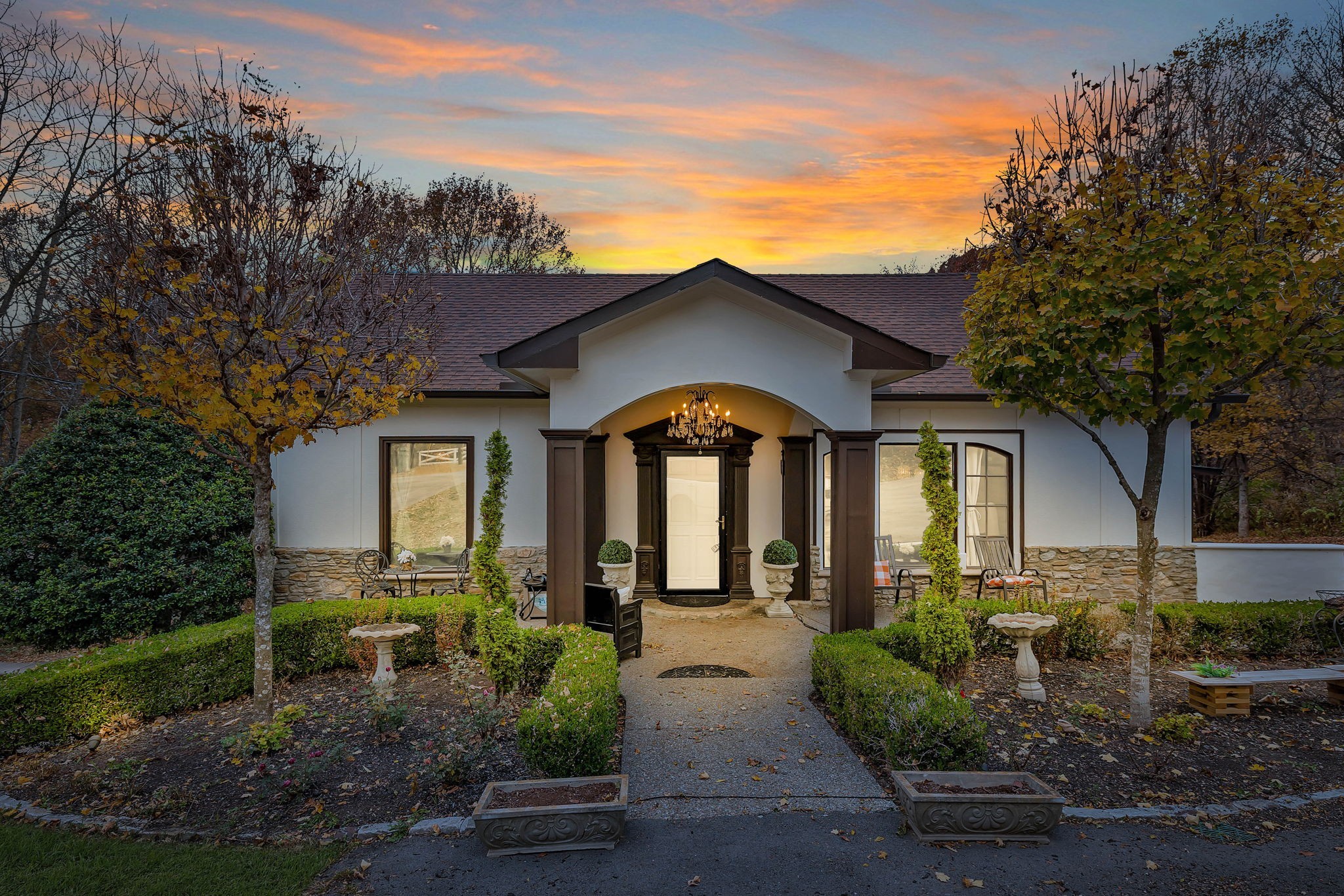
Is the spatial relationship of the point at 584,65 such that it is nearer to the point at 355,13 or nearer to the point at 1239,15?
the point at 355,13

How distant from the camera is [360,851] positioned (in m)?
4.12

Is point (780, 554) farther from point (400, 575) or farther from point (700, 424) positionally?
point (400, 575)

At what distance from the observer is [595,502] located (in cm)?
1108

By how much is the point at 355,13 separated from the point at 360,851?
30.9 feet

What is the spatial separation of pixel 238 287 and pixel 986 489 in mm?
10211

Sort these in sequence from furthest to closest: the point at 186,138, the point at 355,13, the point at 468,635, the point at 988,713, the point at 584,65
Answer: the point at 584,65 → the point at 355,13 → the point at 468,635 → the point at 988,713 → the point at 186,138

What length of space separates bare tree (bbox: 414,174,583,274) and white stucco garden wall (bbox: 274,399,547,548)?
54.6ft

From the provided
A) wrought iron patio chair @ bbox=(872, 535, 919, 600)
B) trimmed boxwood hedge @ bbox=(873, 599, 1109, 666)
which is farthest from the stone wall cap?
wrought iron patio chair @ bbox=(872, 535, 919, 600)

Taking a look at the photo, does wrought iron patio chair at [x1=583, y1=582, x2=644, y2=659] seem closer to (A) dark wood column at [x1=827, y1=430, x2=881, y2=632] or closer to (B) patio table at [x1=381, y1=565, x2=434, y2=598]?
(A) dark wood column at [x1=827, y1=430, x2=881, y2=632]

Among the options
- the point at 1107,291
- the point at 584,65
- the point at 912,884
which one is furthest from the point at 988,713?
the point at 584,65

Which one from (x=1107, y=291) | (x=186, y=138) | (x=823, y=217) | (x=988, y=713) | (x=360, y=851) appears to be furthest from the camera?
(x=823, y=217)

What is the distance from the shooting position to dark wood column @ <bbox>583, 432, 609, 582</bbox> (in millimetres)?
10727

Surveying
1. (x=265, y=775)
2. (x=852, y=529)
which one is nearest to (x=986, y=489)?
(x=852, y=529)

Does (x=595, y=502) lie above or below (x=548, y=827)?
above
